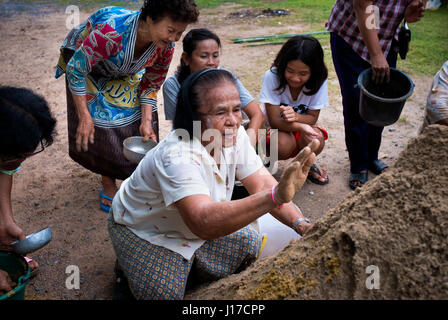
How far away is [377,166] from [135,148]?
2.30m

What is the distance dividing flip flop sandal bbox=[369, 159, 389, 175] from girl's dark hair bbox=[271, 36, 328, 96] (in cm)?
102

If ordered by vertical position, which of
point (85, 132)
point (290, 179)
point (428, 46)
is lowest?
point (428, 46)

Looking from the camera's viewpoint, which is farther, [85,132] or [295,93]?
[295,93]

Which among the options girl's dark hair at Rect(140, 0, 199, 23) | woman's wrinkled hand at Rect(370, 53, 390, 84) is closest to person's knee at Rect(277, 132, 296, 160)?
woman's wrinkled hand at Rect(370, 53, 390, 84)

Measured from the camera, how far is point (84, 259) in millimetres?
2771

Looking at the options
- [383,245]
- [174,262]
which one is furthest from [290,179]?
[174,262]

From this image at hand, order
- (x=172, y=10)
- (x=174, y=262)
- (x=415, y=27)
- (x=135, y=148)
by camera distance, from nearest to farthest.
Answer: (x=174, y=262), (x=172, y=10), (x=135, y=148), (x=415, y=27)

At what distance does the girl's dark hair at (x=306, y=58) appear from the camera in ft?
10.5

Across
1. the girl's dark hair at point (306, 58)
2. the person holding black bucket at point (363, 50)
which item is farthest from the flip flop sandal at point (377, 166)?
the girl's dark hair at point (306, 58)

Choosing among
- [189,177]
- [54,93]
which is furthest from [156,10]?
[54,93]

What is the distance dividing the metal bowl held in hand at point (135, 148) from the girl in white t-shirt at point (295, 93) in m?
1.11

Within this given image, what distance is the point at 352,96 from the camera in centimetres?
346

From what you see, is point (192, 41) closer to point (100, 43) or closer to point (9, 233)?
point (100, 43)
